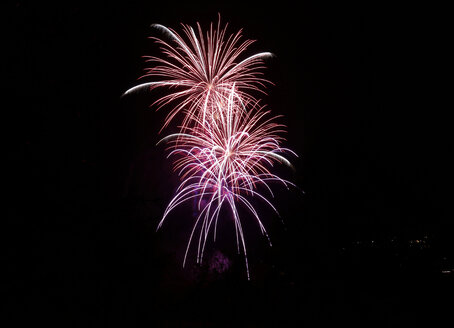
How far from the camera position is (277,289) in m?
12.6

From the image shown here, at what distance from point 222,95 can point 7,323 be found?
8.33 meters

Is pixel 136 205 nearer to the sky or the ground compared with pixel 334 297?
nearer to the sky

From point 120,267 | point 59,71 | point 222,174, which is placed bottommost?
point 120,267

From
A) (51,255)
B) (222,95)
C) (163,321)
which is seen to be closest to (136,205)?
(51,255)

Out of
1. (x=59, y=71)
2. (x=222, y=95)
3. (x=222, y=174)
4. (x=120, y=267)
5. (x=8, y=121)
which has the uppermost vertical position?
(x=59, y=71)

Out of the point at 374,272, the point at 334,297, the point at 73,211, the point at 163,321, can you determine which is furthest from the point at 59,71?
the point at 374,272

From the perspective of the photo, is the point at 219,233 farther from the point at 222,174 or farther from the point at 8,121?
the point at 8,121

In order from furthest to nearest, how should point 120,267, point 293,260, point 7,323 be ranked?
point 293,260
point 120,267
point 7,323

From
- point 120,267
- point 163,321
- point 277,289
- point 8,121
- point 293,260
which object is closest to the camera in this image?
point 163,321

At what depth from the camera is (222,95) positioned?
10.8 m

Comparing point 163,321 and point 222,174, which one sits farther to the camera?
point 222,174

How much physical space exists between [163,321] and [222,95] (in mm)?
7095

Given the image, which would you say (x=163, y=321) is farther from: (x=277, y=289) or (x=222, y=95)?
(x=222, y=95)

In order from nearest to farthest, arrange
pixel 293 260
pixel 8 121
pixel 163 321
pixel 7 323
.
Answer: pixel 7 323 < pixel 163 321 < pixel 8 121 < pixel 293 260
